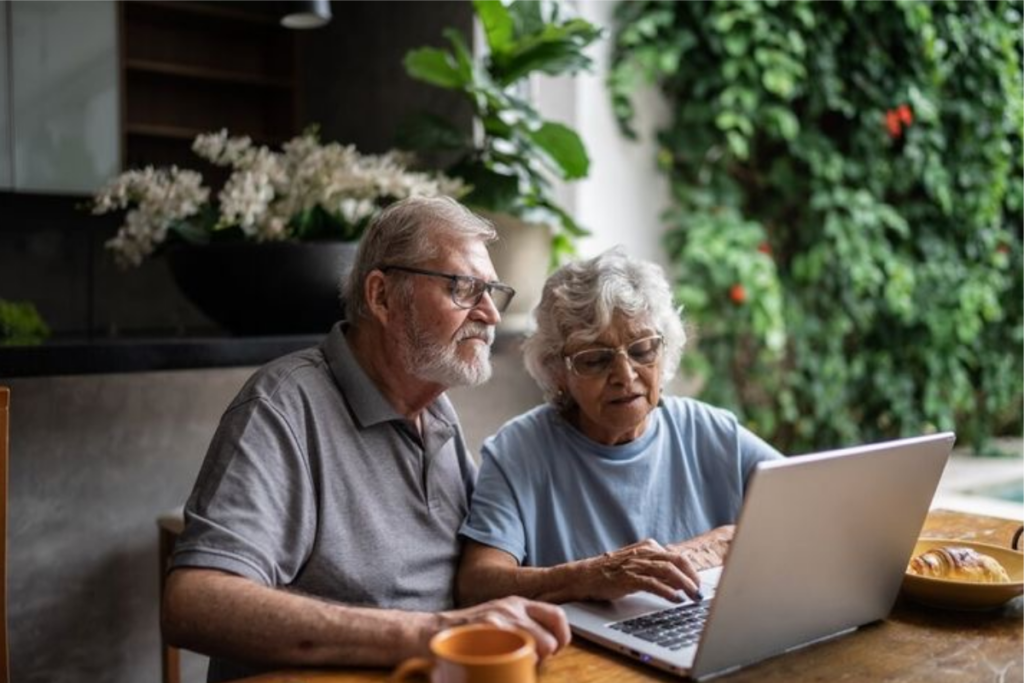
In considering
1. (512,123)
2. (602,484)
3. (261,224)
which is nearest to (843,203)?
(512,123)

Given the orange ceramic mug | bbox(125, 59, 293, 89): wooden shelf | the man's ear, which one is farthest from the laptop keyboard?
bbox(125, 59, 293, 89): wooden shelf

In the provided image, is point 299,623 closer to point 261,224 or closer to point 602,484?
point 602,484

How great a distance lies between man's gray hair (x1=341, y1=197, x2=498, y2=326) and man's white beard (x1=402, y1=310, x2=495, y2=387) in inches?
3.6

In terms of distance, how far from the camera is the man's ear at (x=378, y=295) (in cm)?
151

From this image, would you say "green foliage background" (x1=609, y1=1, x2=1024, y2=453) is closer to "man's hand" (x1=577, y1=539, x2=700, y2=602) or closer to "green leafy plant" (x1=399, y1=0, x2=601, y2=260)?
"green leafy plant" (x1=399, y1=0, x2=601, y2=260)

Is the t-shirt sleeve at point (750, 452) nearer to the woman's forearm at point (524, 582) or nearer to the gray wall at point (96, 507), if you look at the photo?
the woman's forearm at point (524, 582)

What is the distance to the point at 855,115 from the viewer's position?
3.61 m

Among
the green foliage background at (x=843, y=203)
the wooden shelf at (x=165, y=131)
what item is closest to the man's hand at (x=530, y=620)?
the green foliage background at (x=843, y=203)

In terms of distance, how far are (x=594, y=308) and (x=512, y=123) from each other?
1.32m

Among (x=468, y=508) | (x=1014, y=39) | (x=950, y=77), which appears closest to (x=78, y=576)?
(x=468, y=508)

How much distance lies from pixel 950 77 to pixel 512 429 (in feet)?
9.24

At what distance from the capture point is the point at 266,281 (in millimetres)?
2283

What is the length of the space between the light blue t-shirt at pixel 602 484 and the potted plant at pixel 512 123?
3.33 feet

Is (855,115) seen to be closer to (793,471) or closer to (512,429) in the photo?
(512,429)
